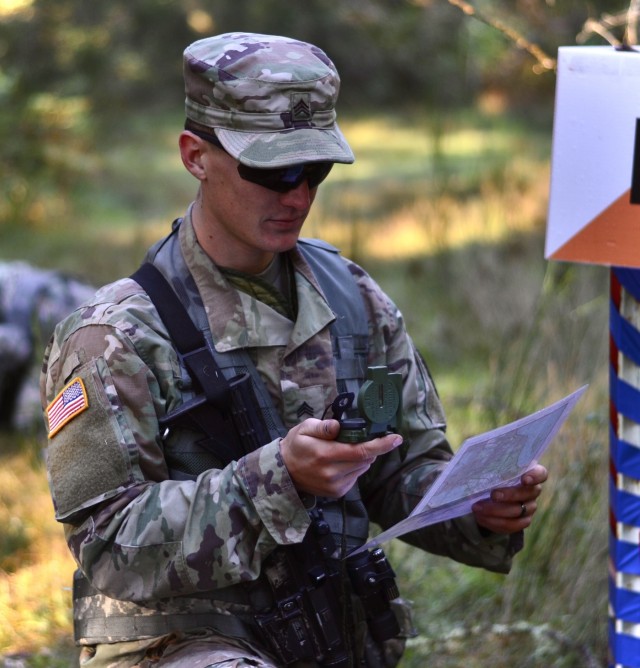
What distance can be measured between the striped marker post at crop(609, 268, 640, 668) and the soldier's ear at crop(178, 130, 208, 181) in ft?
3.44

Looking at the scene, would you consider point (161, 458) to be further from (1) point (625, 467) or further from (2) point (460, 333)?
(2) point (460, 333)

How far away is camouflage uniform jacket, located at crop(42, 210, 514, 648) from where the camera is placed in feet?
7.08

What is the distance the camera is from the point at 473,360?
6281mm

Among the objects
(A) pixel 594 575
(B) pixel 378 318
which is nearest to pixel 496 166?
(A) pixel 594 575

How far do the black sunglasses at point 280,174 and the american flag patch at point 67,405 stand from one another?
0.53 m

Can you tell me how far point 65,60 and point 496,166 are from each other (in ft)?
14.0

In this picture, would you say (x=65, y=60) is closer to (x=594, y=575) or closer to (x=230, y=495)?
(x=594, y=575)

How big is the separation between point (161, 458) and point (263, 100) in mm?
734

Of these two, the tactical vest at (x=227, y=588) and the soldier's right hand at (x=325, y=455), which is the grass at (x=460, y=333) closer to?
the tactical vest at (x=227, y=588)

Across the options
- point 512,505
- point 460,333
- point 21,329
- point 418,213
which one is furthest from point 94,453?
point 418,213

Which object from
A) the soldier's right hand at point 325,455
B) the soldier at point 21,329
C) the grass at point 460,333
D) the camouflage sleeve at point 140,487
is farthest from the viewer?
the soldier at point 21,329

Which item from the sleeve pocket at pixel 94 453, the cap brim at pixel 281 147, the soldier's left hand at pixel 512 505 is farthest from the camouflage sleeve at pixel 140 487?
the soldier's left hand at pixel 512 505

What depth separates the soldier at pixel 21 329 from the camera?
5637 mm

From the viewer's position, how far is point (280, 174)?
2324mm
